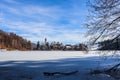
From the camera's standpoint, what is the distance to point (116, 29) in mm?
14445

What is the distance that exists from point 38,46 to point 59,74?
167 ft

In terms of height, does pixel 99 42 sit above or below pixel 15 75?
above

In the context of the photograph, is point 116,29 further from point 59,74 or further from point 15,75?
point 15,75

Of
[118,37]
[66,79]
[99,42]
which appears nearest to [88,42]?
[99,42]

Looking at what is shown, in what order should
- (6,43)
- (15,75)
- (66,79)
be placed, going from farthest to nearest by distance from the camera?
(6,43)
(15,75)
(66,79)

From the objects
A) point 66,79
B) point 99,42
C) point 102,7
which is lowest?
point 66,79

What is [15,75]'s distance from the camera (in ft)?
45.4

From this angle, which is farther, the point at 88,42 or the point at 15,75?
the point at 88,42

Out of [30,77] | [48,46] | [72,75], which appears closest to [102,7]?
[72,75]

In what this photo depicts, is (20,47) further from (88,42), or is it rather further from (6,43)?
(88,42)

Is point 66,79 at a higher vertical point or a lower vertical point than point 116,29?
lower

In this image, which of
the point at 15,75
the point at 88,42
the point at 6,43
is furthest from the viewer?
the point at 6,43

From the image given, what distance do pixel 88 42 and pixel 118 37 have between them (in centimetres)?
153

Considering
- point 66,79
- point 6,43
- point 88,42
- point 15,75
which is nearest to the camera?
point 66,79
